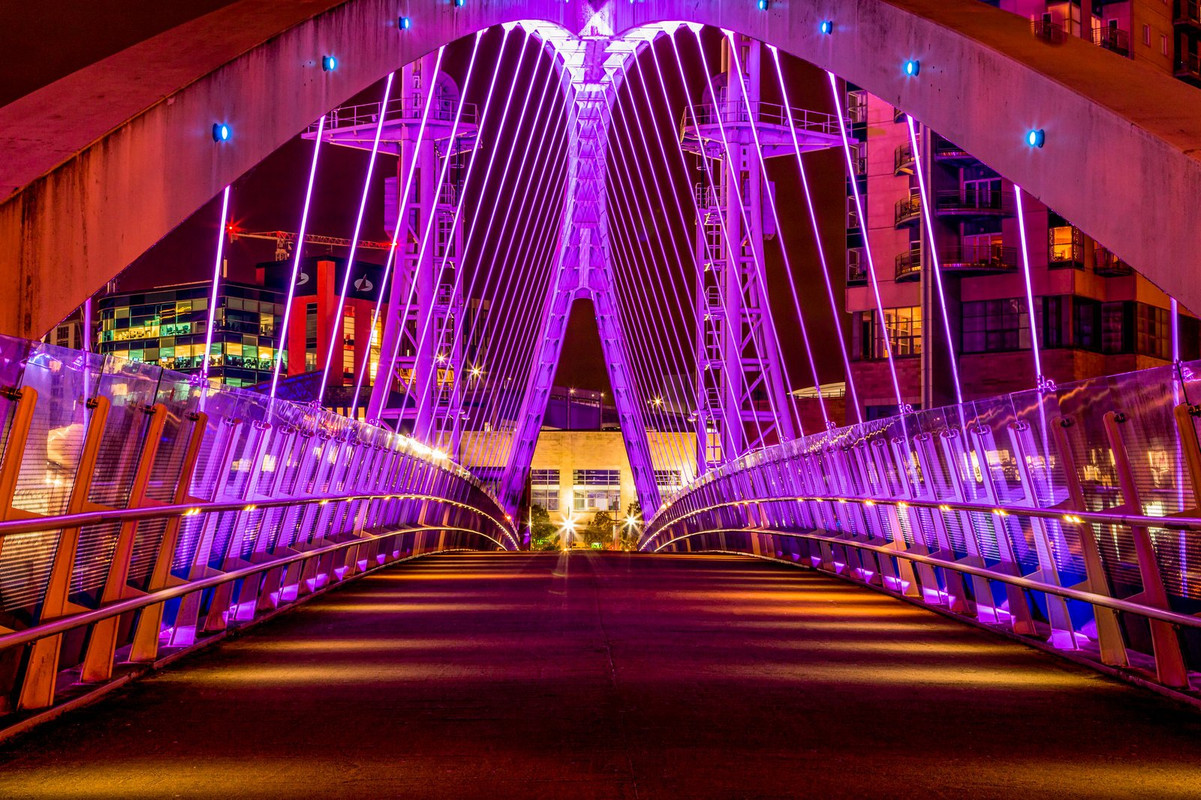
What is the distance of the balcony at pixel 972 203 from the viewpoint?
171 feet

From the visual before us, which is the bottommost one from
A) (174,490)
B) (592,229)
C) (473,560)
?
(473,560)

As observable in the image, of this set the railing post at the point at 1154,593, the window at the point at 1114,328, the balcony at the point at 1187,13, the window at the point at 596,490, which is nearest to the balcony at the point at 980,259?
the window at the point at 1114,328

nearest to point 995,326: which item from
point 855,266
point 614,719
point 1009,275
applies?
point 1009,275

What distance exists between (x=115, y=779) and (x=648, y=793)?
1.96 metres

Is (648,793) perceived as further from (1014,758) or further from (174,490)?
(174,490)

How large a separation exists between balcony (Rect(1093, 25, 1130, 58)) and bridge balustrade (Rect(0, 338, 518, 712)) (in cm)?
4524

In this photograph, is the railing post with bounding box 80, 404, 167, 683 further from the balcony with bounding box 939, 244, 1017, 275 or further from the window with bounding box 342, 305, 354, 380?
the window with bounding box 342, 305, 354, 380

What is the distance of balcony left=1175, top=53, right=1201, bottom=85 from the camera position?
55219 millimetres

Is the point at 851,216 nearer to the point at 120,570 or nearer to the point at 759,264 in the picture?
the point at 759,264

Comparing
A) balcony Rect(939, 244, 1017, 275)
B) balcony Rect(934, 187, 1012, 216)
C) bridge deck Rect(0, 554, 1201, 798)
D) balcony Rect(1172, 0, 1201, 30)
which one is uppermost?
balcony Rect(1172, 0, 1201, 30)

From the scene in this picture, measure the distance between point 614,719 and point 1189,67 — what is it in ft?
182

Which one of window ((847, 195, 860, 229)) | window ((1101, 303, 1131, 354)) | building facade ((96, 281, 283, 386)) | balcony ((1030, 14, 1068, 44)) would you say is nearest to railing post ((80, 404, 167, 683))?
balcony ((1030, 14, 1068, 44))

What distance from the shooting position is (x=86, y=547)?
7598 mm

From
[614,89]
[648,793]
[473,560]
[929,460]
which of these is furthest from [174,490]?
[614,89]
